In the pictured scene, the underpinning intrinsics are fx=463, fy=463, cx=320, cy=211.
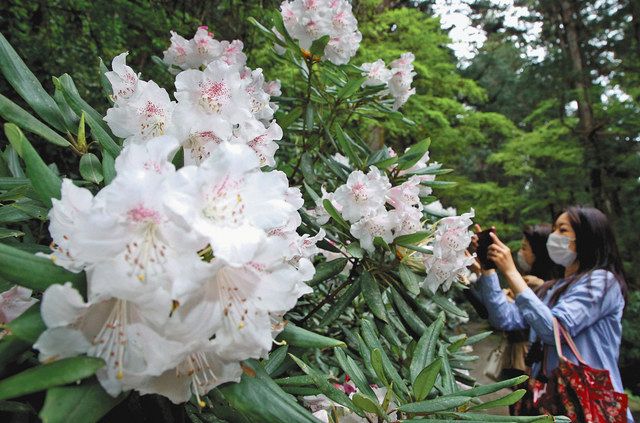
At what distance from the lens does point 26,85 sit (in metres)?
0.81

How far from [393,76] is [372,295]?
34.0 inches

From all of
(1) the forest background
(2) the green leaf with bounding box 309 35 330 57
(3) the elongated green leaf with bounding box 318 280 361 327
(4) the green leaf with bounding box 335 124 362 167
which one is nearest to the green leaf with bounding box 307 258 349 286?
(3) the elongated green leaf with bounding box 318 280 361 327

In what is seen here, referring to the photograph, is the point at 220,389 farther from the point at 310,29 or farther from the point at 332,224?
the point at 310,29

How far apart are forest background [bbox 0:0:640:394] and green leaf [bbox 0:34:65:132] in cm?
185

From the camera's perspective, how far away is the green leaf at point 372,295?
118 cm

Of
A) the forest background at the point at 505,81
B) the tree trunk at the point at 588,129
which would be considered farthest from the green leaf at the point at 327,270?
the tree trunk at the point at 588,129

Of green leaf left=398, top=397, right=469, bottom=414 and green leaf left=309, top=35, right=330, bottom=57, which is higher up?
green leaf left=309, top=35, right=330, bottom=57

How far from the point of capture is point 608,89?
6.64 metres

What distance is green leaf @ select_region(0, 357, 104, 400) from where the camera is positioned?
0.44m

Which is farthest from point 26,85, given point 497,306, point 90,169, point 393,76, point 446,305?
point 497,306

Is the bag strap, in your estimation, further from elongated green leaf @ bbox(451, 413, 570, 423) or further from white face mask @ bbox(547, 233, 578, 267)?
elongated green leaf @ bbox(451, 413, 570, 423)

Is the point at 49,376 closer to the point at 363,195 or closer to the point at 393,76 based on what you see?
the point at 363,195

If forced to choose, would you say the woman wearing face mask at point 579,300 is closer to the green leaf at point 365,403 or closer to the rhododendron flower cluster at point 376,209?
the rhododendron flower cluster at point 376,209

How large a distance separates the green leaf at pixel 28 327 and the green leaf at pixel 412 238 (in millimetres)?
852
